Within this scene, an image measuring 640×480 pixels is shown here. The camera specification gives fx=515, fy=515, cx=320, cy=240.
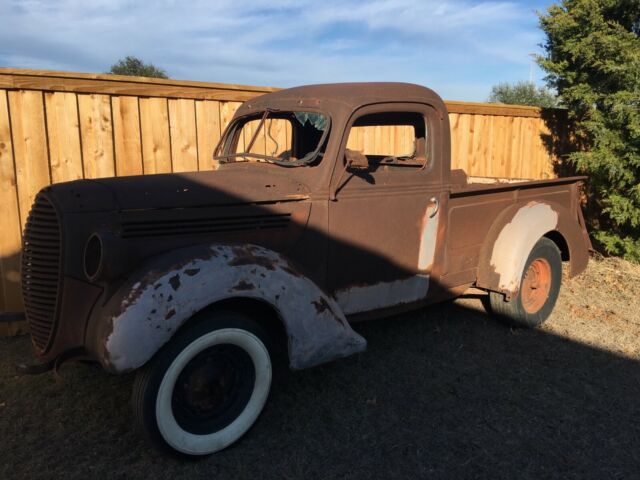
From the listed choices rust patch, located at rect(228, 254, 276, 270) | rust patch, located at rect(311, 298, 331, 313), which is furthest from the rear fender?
rust patch, located at rect(228, 254, 276, 270)

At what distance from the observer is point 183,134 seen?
4.70 m

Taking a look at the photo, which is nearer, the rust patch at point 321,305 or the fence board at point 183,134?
the rust patch at point 321,305

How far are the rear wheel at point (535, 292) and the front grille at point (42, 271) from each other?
10.6 feet

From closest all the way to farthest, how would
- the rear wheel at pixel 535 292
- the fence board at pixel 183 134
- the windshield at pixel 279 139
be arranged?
the windshield at pixel 279 139
the rear wheel at pixel 535 292
the fence board at pixel 183 134

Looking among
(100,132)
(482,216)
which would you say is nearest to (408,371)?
(482,216)

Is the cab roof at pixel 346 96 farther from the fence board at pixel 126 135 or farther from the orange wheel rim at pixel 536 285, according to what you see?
the orange wheel rim at pixel 536 285

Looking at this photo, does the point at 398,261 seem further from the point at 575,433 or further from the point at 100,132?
the point at 100,132

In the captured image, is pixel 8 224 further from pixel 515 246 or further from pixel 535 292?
pixel 535 292

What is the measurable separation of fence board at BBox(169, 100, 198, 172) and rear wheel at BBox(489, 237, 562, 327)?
2931mm

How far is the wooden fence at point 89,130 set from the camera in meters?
3.95

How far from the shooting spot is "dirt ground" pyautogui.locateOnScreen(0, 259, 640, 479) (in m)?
2.55

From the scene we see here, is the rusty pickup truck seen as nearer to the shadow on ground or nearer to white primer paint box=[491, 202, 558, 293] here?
white primer paint box=[491, 202, 558, 293]

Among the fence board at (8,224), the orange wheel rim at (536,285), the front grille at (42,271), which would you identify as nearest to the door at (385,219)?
the orange wheel rim at (536,285)

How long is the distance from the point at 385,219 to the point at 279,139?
1.20 metres
